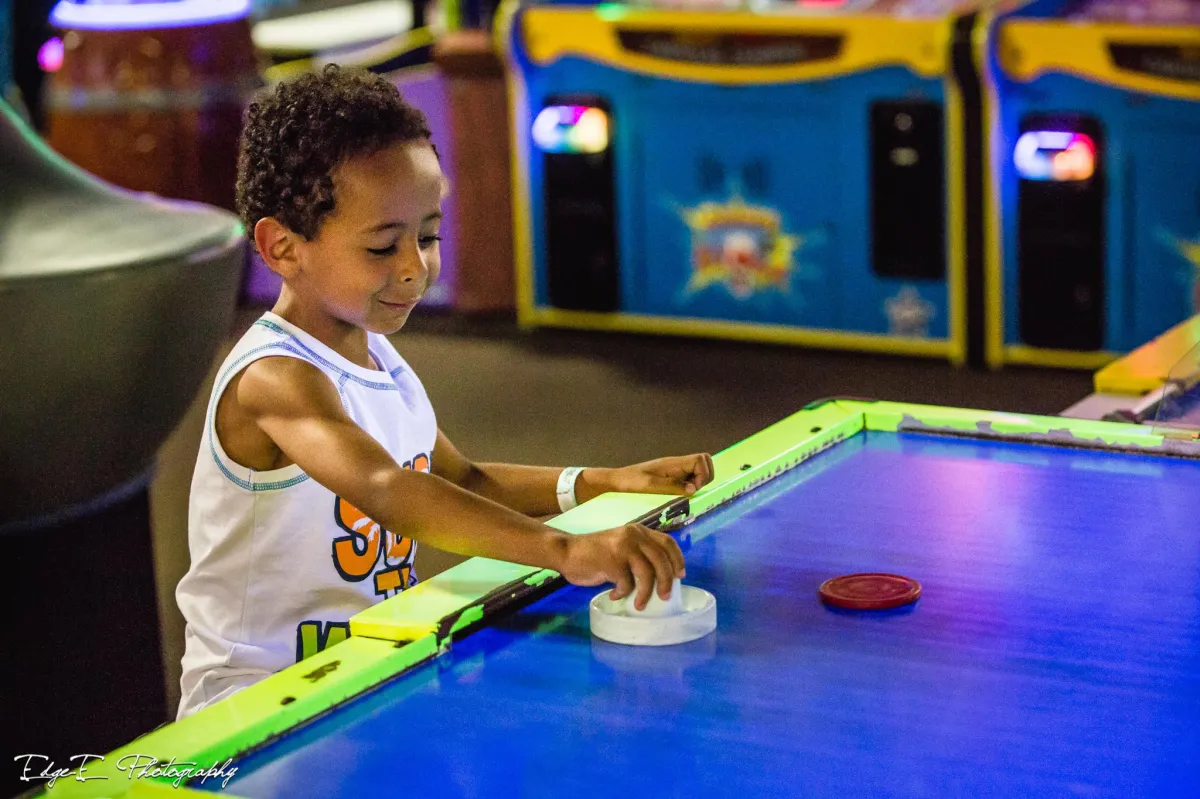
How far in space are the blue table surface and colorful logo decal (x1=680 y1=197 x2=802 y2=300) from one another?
3152 mm

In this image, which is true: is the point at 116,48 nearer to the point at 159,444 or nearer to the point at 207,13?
the point at 207,13

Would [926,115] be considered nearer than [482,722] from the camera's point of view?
No

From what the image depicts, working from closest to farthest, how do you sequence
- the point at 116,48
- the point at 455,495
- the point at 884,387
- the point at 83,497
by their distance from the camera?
the point at 455,495
the point at 83,497
the point at 884,387
the point at 116,48

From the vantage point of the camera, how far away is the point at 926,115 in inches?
177

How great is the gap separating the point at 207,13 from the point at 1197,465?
3927 millimetres

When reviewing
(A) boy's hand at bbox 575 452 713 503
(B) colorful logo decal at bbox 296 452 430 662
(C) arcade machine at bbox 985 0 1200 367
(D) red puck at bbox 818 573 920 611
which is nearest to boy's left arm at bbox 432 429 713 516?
(A) boy's hand at bbox 575 452 713 503

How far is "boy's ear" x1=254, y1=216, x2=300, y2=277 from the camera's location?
A: 156cm

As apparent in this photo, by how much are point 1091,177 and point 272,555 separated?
10.6 feet

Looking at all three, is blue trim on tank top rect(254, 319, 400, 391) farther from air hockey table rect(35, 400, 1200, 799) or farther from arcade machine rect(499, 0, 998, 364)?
arcade machine rect(499, 0, 998, 364)

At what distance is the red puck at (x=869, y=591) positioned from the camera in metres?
1.36

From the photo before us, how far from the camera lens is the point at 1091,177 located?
4.33 metres

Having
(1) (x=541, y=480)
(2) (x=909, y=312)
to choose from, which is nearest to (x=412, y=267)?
(1) (x=541, y=480)

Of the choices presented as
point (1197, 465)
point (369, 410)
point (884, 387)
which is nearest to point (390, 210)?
point (369, 410)

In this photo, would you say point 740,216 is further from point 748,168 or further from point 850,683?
point 850,683
